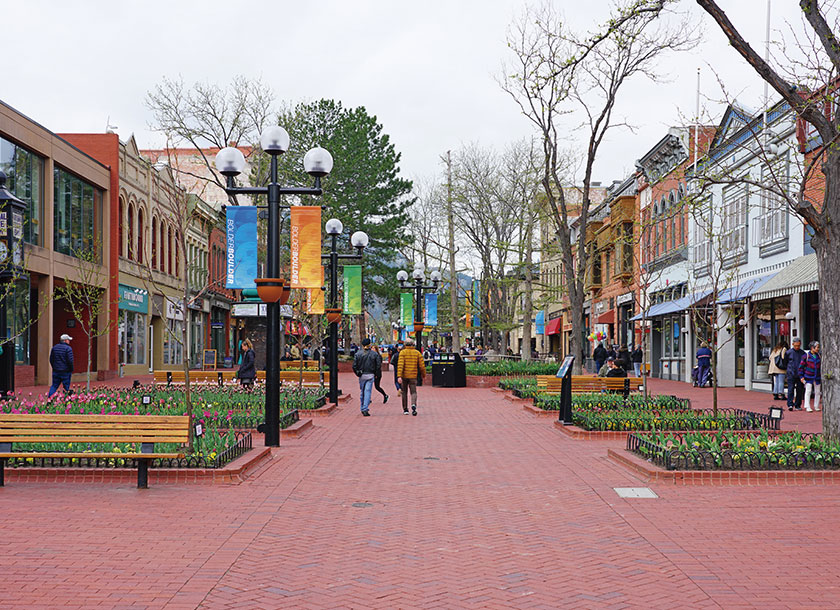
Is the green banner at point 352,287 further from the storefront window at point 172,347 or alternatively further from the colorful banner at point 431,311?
the storefront window at point 172,347

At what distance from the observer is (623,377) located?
21797mm

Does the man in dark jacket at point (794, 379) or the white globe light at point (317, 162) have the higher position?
the white globe light at point (317, 162)

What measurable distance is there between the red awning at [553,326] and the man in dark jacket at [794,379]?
46.7 meters

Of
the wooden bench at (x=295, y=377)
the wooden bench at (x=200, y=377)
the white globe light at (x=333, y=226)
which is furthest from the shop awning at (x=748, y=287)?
the wooden bench at (x=200, y=377)

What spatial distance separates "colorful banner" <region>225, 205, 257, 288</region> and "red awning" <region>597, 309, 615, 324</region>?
124ft

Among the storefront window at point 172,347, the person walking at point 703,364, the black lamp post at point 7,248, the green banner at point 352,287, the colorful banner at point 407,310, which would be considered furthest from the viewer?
the storefront window at point 172,347

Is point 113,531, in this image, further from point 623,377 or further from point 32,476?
point 623,377

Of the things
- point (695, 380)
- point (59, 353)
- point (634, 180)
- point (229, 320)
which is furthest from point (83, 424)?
point (229, 320)

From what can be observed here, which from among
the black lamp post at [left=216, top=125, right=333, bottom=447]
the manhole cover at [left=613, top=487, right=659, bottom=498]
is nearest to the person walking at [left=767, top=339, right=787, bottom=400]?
the black lamp post at [left=216, top=125, right=333, bottom=447]

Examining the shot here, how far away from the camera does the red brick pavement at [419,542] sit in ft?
19.9

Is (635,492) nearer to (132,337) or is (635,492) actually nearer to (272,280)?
(272,280)

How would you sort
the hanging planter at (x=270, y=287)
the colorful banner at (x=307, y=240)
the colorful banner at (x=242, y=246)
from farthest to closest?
the colorful banner at (x=307, y=240)
the colorful banner at (x=242, y=246)
the hanging planter at (x=270, y=287)

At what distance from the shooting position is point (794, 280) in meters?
23.1

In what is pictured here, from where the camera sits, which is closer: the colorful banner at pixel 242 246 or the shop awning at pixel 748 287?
the colorful banner at pixel 242 246
